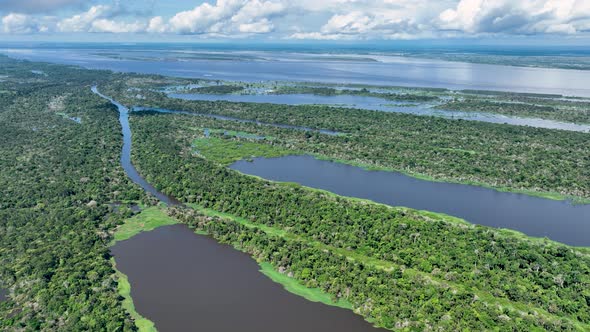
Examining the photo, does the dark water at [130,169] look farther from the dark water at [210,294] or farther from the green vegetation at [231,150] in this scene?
the green vegetation at [231,150]

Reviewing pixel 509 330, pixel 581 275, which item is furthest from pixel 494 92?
pixel 509 330

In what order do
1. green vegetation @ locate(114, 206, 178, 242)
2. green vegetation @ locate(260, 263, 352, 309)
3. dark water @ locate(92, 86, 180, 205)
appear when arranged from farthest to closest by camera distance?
1. dark water @ locate(92, 86, 180, 205)
2. green vegetation @ locate(114, 206, 178, 242)
3. green vegetation @ locate(260, 263, 352, 309)

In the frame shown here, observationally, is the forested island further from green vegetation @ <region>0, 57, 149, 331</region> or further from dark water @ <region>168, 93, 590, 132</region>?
dark water @ <region>168, 93, 590, 132</region>

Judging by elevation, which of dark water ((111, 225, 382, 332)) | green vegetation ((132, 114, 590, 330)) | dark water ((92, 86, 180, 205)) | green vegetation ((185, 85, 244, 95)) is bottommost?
dark water ((111, 225, 382, 332))

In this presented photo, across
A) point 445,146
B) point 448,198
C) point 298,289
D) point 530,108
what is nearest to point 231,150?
point 448,198

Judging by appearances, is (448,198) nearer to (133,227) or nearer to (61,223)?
(133,227)

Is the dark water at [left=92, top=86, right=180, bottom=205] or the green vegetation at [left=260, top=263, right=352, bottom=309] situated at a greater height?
the dark water at [left=92, top=86, right=180, bottom=205]

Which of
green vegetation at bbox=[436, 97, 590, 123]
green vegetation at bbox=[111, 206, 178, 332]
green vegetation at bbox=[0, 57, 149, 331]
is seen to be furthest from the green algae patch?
green vegetation at bbox=[436, 97, 590, 123]
